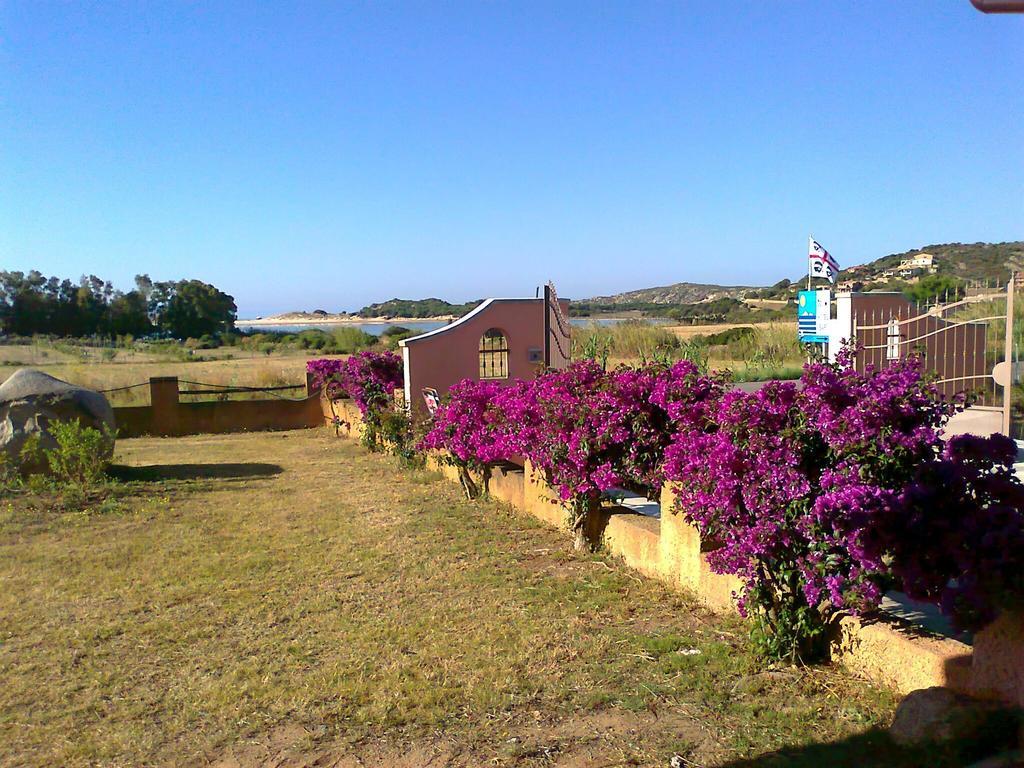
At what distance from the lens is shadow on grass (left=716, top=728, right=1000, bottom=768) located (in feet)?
10.1

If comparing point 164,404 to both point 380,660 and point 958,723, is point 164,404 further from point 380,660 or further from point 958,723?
point 958,723

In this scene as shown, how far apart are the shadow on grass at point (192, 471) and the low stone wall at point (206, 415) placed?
4.65 m

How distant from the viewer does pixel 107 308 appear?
50500 mm

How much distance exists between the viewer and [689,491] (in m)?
4.64

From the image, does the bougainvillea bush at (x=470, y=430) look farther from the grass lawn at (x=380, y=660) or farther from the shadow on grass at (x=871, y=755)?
the shadow on grass at (x=871, y=755)

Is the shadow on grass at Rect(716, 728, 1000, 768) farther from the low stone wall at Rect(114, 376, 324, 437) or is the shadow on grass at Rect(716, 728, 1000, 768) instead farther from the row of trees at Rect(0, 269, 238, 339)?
the row of trees at Rect(0, 269, 238, 339)

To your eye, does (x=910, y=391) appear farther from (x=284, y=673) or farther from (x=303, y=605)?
(x=303, y=605)

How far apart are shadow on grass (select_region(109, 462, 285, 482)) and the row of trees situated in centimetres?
4043

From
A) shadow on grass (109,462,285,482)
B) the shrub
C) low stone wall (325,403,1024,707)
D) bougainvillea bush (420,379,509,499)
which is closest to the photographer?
low stone wall (325,403,1024,707)

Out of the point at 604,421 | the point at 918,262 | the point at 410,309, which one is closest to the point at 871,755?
the point at 604,421

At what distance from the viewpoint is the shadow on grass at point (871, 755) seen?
3.07 m

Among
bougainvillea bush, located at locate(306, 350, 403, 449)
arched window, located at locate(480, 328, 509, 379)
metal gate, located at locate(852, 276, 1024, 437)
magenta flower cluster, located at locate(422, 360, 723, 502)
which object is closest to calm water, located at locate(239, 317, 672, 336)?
bougainvillea bush, located at locate(306, 350, 403, 449)

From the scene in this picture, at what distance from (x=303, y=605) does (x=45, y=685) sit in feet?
5.30

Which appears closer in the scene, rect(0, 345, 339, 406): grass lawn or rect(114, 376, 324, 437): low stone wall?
rect(114, 376, 324, 437): low stone wall
